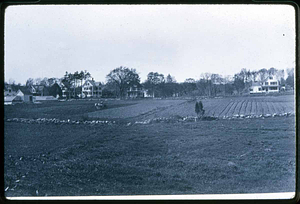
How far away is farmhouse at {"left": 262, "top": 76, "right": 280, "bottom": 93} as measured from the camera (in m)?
2.70

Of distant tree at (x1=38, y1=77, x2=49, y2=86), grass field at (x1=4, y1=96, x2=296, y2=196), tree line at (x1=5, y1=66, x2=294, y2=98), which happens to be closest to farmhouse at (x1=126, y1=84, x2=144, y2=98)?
tree line at (x1=5, y1=66, x2=294, y2=98)

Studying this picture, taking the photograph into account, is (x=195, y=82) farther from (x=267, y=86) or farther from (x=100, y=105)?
(x=100, y=105)

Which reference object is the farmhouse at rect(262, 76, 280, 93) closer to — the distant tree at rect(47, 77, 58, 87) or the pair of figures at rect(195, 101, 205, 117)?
the pair of figures at rect(195, 101, 205, 117)

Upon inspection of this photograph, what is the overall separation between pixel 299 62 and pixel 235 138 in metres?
0.99

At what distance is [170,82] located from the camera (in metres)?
2.78

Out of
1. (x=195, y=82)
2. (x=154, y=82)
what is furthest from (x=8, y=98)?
(x=195, y=82)

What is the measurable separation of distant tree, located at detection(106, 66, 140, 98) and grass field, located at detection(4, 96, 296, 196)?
1.06 feet

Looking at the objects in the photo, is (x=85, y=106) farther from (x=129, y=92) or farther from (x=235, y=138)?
(x=235, y=138)

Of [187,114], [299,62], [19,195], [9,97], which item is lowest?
[19,195]

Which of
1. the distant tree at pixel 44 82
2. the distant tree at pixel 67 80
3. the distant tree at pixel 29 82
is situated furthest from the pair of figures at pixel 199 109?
the distant tree at pixel 29 82

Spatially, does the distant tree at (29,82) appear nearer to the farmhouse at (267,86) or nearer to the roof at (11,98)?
the roof at (11,98)

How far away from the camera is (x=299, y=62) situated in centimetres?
238
